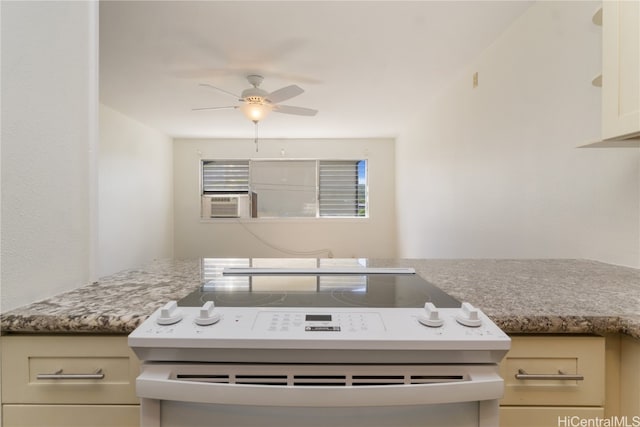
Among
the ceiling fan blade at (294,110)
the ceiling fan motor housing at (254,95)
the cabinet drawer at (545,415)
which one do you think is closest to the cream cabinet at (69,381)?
the cabinet drawer at (545,415)

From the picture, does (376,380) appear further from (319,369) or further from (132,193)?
(132,193)

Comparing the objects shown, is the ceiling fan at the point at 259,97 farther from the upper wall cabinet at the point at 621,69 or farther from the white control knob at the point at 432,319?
the white control knob at the point at 432,319

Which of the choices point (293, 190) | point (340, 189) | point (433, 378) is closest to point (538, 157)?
point (433, 378)

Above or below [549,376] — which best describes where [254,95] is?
above

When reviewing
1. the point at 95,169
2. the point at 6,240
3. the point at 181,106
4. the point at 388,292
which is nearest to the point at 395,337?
the point at 388,292

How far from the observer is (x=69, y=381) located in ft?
2.33

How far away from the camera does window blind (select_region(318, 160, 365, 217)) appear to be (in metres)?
5.48

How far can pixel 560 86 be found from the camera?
1618 mm

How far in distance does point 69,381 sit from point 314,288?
2.07ft

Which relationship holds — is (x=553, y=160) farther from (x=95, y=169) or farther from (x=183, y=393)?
(x=95, y=169)

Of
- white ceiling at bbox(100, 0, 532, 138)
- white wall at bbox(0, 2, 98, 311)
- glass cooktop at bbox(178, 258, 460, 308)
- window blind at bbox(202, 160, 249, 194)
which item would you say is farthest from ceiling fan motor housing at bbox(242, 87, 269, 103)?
window blind at bbox(202, 160, 249, 194)

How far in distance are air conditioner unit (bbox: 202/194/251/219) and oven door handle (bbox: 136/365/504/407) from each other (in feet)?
16.2

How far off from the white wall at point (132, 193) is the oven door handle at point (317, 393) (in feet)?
10.1

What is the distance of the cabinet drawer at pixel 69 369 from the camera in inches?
27.8
